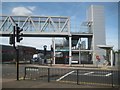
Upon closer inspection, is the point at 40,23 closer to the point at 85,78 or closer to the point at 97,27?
the point at 97,27

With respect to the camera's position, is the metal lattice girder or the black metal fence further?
the metal lattice girder

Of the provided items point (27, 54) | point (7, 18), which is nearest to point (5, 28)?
point (7, 18)

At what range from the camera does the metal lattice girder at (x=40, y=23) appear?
2408 inches

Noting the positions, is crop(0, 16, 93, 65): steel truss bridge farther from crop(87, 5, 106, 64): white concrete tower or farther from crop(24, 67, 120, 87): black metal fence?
crop(24, 67, 120, 87): black metal fence

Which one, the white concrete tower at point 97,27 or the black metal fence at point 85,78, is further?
the white concrete tower at point 97,27

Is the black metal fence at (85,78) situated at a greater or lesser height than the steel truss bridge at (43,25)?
lesser

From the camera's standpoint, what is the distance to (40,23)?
204 ft

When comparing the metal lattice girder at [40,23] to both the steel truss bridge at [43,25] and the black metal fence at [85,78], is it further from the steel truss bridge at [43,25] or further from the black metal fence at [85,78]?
the black metal fence at [85,78]

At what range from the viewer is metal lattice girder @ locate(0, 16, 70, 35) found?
6117 cm

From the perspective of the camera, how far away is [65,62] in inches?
2473

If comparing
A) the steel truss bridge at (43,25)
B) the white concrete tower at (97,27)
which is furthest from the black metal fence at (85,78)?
the white concrete tower at (97,27)

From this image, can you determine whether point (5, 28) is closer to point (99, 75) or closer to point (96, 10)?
point (96, 10)

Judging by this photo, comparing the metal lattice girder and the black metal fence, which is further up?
the metal lattice girder

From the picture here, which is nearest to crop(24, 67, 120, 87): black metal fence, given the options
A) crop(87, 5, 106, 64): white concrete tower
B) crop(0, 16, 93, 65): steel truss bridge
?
crop(0, 16, 93, 65): steel truss bridge
